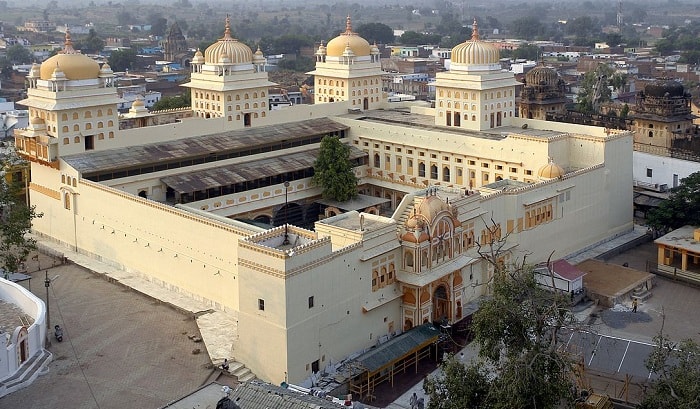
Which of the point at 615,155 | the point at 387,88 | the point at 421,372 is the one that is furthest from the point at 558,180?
the point at 387,88

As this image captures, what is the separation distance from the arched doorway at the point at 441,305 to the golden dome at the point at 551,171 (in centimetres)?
952

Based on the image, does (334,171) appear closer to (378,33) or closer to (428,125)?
(428,125)

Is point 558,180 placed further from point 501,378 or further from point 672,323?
point 501,378

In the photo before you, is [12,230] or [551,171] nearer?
[12,230]

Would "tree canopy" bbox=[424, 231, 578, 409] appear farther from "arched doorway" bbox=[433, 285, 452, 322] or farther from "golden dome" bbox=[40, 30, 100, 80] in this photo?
"golden dome" bbox=[40, 30, 100, 80]

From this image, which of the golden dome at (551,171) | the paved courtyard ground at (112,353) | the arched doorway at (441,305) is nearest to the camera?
the paved courtyard ground at (112,353)

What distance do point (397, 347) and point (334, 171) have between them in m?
16.2

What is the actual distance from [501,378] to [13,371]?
49.4 feet

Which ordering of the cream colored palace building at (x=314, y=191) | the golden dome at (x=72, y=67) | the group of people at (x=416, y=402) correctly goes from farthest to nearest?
1. the golden dome at (x=72, y=67)
2. the cream colored palace building at (x=314, y=191)
3. the group of people at (x=416, y=402)

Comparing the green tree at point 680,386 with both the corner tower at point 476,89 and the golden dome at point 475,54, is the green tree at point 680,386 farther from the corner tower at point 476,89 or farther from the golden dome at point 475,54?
the golden dome at point 475,54

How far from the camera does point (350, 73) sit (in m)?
50.7

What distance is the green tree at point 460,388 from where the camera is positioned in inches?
800

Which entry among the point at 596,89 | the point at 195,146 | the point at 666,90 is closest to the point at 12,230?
the point at 195,146

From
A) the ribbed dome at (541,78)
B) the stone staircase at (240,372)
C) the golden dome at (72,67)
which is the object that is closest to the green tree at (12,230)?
the golden dome at (72,67)
